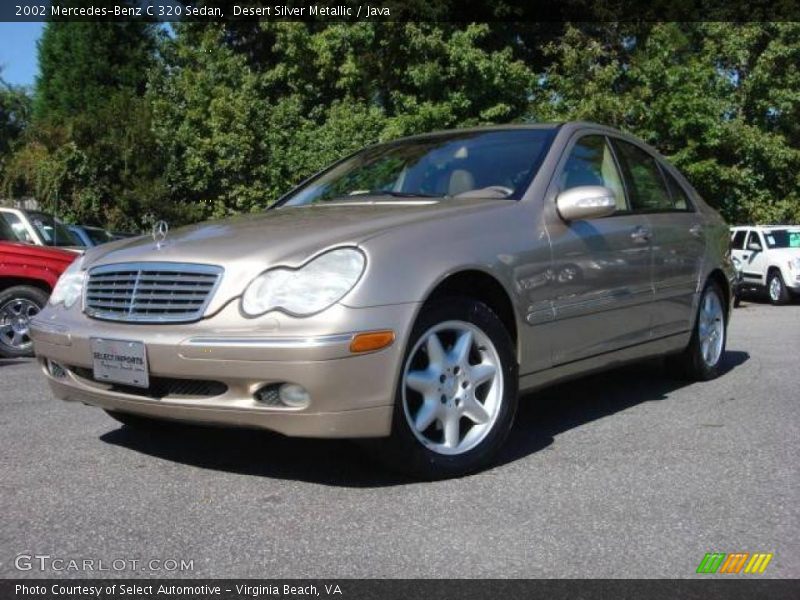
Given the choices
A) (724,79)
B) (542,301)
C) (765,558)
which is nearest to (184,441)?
(542,301)

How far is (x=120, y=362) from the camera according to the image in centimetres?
357

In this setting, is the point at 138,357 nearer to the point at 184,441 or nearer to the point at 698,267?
the point at 184,441

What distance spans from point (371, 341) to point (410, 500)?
628 mm

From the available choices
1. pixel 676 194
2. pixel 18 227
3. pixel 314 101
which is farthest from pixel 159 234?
pixel 314 101

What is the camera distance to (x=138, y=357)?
3488mm

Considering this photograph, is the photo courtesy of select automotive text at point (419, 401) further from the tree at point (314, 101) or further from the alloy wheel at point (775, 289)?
the tree at point (314, 101)

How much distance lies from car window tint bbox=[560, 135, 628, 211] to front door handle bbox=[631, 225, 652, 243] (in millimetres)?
151

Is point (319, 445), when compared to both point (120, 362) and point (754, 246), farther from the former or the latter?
point (754, 246)

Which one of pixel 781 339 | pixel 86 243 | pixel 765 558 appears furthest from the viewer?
pixel 86 243

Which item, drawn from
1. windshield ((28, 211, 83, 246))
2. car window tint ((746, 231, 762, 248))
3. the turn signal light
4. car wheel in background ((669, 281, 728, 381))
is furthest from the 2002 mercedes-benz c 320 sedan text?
car window tint ((746, 231, 762, 248))

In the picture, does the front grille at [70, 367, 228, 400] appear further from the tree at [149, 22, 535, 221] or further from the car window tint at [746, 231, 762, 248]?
the car window tint at [746, 231, 762, 248]

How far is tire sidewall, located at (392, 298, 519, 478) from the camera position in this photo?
3467 mm

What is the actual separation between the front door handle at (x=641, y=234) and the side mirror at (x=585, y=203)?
0.69m

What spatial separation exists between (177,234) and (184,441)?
1.01 meters
